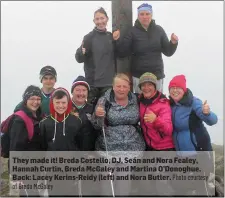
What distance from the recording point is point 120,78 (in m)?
6.80

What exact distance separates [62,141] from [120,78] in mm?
1568

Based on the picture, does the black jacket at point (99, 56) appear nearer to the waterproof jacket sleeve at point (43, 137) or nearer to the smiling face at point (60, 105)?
the smiling face at point (60, 105)

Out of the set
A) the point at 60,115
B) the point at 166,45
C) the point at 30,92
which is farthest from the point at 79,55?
the point at 166,45

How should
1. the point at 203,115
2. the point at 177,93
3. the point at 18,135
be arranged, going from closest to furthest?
the point at 18,135
the point at 203,115
the point at 177,93

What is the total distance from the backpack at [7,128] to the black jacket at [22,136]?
0.17ft

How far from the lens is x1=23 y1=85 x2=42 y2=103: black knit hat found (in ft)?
21.7

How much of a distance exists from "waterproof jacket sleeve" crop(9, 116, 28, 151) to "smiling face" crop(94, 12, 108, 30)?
8.80 feet

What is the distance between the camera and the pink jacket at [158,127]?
21.9 feet

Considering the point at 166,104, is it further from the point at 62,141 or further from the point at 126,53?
the point at 62,141

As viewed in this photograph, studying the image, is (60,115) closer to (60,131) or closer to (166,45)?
(60,131)

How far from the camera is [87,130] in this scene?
6.71m

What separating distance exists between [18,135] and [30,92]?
0.85 metres

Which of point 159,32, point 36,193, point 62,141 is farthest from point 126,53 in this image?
point 36,193

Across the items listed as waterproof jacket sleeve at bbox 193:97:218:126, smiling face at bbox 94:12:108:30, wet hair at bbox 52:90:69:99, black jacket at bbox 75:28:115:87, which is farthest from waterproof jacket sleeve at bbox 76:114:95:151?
smiling face at bbox 94:12:108:30
